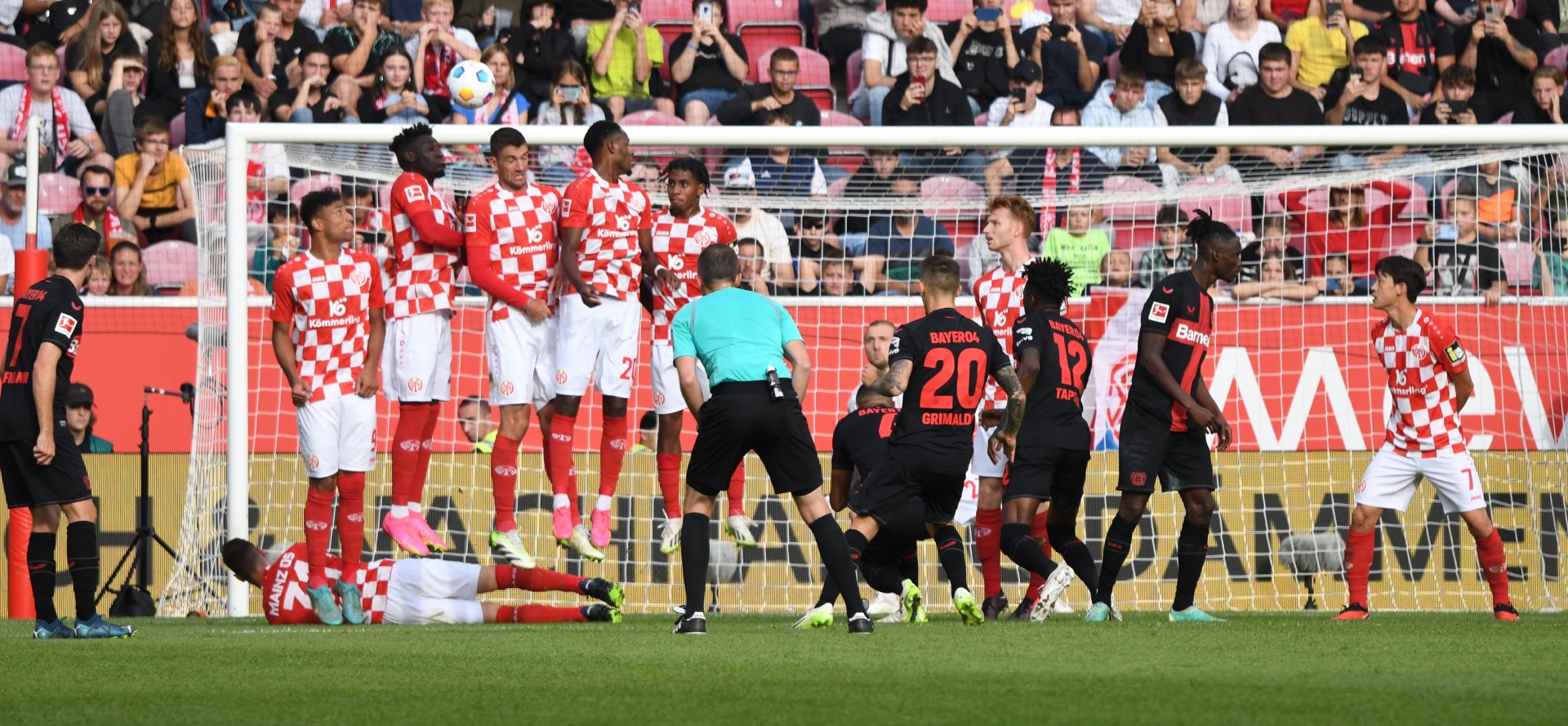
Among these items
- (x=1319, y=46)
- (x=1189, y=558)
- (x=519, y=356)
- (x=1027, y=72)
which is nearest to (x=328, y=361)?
(x=519, y=356)

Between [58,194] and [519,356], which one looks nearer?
[519,356]

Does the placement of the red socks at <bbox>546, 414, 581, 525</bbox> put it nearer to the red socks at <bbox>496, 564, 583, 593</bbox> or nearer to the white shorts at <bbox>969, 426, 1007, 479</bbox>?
the red socks at <bbox>496, 564, 583, 593</bbox>

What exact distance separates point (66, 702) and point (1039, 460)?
19.2ft

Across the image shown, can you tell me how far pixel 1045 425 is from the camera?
10398mm

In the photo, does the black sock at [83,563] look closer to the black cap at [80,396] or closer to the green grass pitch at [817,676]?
the green grass pitch at [817,676]

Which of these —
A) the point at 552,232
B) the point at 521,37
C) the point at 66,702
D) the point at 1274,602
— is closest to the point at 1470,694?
the point at 66,702

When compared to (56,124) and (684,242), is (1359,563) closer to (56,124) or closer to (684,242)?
(684,242)

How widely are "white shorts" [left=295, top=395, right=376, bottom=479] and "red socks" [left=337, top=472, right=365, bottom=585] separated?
9cm

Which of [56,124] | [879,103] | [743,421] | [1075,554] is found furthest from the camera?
[879,103]

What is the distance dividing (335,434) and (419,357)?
736 mm

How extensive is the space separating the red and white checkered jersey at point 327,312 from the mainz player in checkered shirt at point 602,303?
124 centimetres

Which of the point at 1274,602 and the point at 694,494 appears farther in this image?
the point at 1274,602

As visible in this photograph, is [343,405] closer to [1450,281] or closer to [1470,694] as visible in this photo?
[1470,694]

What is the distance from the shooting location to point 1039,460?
34.0 feet
